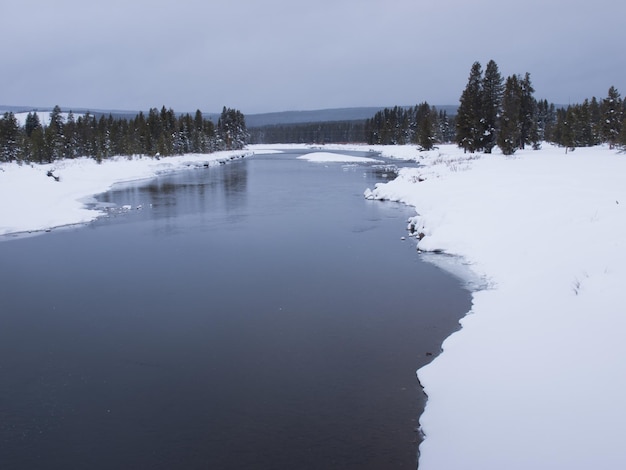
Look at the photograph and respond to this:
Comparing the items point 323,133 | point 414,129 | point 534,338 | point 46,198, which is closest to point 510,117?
point 46,198

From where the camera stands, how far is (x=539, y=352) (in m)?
8.09

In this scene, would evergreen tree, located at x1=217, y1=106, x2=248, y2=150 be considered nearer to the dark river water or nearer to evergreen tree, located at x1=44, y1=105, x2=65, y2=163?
evergreen tree, located at x1=44, y1=105, x2=65, y2=163

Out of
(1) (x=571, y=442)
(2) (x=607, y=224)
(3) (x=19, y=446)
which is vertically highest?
(2) (x=607, y=224)

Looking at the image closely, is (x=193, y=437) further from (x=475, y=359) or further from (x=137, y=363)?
(x=475, y=359)

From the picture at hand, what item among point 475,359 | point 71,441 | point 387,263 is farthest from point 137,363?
point 387,263

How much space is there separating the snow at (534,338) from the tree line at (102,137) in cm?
5897

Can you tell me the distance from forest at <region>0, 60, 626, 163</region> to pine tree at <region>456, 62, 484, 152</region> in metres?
0.06

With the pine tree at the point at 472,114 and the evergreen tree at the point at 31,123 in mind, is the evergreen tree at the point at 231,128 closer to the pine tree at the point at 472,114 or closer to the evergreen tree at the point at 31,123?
the evergreen tree at the point at 31,123

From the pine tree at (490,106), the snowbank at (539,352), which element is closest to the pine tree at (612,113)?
the pine tree at (490,106)

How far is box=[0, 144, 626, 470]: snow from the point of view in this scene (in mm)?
6027

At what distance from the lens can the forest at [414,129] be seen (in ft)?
166

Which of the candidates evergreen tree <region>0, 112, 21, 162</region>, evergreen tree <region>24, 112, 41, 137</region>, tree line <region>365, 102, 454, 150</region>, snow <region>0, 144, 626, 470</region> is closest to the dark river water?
snow <region>0, 144, 626, 470</region>

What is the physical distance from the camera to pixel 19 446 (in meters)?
6.62

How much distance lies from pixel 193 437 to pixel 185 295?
6098mm
